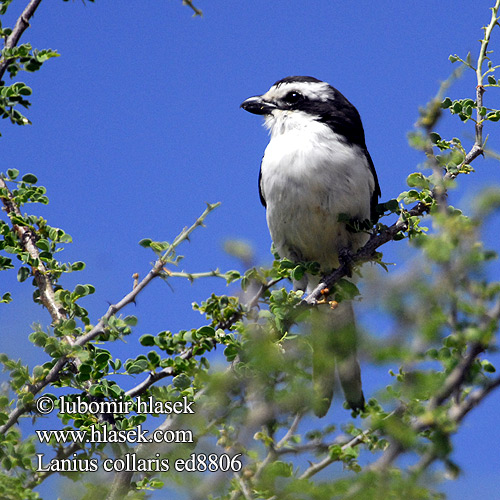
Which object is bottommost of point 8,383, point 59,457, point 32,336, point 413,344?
point 413,344

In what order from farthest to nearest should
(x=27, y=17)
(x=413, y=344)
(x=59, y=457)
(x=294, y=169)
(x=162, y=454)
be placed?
(x=294, y=169) < (x=27, y=17) < (x=59, y=457) < (x=162, y=454) < (x=413, y=344)

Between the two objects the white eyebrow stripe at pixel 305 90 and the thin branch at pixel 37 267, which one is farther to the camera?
the white eyebrow stripe at pixel 305 90

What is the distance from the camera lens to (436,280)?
155cm

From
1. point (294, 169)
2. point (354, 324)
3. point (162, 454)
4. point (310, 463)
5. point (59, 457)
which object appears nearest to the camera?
point (354, 324)

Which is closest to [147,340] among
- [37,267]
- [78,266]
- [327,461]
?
[78,266]

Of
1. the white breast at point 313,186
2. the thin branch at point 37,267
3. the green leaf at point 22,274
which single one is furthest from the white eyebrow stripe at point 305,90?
the green leaf at point 22,274

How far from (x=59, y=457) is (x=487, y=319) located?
2567mm

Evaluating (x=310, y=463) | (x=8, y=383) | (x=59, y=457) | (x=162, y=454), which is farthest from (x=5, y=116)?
(x=310, y=463)

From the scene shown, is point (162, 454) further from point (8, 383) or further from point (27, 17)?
point (27, 17)

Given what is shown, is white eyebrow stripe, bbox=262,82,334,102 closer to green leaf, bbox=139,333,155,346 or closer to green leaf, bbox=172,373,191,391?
green leaf, bbox=139,333,155,346

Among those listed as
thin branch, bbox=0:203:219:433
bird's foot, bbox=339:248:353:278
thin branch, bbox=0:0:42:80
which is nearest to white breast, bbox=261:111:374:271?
bird's foot, bbox=339:248:353:278

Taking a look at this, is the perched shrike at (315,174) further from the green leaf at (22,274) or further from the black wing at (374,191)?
the green leaf at (22,274)

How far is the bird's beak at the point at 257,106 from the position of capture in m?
5.63

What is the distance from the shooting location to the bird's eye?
5.54 meters
